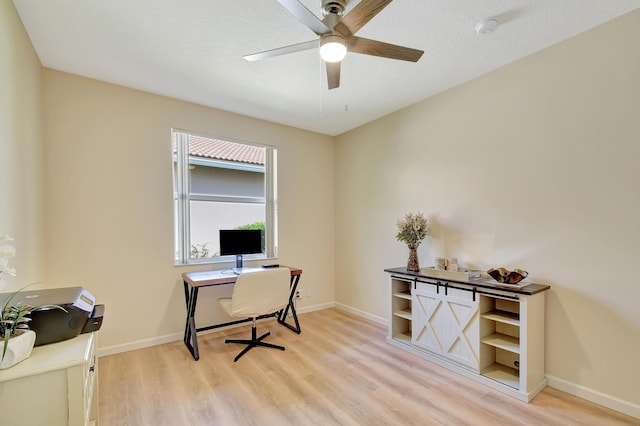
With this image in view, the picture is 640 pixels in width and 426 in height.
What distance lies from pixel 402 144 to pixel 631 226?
7.17 feet

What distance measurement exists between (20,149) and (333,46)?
231 centimetres

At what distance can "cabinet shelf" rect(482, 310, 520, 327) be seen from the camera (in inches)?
92.1

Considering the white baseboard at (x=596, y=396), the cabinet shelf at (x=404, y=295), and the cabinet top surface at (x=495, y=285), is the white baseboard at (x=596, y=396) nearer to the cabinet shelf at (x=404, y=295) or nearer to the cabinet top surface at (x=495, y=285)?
the cabinet top surface at (x=495, y=285)

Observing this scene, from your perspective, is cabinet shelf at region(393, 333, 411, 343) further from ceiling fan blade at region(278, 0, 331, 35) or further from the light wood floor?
ceiling fan blade at region(278, 0, 331, 35)

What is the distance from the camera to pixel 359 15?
159 cm

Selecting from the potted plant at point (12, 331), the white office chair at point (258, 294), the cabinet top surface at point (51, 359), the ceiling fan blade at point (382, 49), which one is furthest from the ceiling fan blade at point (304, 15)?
the white office chair at point (258, 294)

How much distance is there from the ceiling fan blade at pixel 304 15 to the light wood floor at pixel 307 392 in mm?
2480

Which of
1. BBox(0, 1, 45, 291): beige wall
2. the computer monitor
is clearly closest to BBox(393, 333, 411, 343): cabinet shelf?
the computer monitor

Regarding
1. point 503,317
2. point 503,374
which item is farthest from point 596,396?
point 503,317

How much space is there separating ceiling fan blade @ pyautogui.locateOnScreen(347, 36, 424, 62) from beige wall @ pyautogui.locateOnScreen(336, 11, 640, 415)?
4.36ft

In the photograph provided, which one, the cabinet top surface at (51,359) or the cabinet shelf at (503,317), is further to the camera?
the cabinet shelf at (503,317)

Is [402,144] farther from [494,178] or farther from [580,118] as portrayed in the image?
[580,118]

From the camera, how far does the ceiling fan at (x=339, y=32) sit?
152 cm

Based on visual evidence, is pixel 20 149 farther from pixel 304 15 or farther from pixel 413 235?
pixel 413 235
